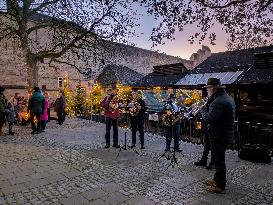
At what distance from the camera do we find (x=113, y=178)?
6.36m

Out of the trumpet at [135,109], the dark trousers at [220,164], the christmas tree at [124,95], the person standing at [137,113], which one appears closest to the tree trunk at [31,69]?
the christmas tree at [124,95]

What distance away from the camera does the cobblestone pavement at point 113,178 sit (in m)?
5.20

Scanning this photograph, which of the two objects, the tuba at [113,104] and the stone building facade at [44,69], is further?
the stone building facade at [44,69]

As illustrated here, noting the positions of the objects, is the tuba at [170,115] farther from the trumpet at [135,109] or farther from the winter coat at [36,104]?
the winter coat at [36,104]

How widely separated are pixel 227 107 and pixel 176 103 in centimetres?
354

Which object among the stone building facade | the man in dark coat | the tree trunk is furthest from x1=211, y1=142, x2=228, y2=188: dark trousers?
A: the stone building facade

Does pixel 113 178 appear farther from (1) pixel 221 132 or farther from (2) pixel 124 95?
(2) pixel 124 95

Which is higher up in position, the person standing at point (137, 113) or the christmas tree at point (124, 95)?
the christmas tree at point (124, 95)

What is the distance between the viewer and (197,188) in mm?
5805

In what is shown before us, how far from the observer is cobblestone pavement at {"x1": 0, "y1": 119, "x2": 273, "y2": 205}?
520 centimetres

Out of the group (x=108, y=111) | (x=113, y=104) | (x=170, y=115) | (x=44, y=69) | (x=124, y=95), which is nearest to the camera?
(x=170, y=115)

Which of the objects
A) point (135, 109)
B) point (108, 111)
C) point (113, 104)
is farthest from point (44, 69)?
point (135, 109)

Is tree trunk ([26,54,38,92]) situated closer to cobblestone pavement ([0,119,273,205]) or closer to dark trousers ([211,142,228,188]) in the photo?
cobblestone pavement ([0,119,273,205])

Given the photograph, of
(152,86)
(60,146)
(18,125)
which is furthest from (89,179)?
(152,86)
